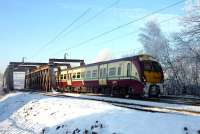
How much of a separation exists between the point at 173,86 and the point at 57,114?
Answer: 75.9 ft

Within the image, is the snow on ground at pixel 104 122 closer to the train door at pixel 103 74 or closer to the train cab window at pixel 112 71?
the train cab window at pixel 112 71

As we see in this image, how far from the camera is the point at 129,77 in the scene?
23.9 m

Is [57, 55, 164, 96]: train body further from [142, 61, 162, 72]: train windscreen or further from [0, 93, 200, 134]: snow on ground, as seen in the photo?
[0, 93, 200, 134]: snow on ground

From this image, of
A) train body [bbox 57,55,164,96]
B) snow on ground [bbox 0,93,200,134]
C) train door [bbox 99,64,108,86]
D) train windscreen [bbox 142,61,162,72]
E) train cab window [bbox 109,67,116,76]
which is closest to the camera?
snow on ground [bbox 0,93,200,134]

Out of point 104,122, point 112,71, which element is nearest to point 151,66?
point 112,71

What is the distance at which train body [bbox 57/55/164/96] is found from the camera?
76.1ft

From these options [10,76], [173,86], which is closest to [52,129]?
[173,86]

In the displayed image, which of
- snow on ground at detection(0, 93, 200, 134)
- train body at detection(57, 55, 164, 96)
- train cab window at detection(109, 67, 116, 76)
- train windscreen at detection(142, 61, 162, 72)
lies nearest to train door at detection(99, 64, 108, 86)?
train body at detection(57, 55, 164, 96)

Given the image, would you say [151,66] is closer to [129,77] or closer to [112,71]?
[129,77]

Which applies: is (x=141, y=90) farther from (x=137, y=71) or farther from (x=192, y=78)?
(x=192, y=78)

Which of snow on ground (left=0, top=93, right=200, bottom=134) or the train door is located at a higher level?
the train door

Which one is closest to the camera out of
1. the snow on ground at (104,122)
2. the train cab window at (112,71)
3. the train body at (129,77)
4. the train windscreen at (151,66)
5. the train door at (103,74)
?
the snow on ground at (104,122)

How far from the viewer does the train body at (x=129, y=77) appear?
76.1 ft

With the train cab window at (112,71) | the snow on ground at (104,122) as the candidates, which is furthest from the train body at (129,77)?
the snow on ground at (104,122)
